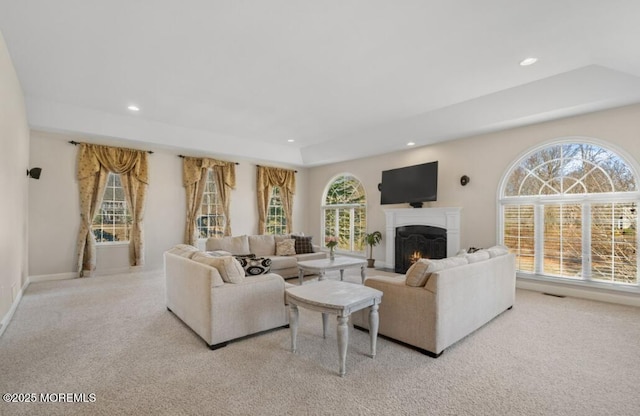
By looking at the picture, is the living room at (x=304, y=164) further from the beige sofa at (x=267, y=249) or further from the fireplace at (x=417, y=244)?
the beige sofa at (x=267, y=249)

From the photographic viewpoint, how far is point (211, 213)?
292 inches

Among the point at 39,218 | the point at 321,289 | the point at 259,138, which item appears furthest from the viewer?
the point at 259,138

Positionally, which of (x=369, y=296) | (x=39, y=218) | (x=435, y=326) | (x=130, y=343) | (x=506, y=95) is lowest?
(x=130, y=343)

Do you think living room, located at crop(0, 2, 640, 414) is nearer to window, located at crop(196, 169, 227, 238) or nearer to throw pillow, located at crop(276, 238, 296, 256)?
window, located at crop(196, 169, 227, 238)

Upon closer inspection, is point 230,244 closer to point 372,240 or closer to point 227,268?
point 227,268

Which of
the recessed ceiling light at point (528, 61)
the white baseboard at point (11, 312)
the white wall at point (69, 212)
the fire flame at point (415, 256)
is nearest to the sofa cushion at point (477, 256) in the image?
the recessed ceiling light at point (528, 61)

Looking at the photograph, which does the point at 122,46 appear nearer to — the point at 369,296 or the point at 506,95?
the point at 369,296

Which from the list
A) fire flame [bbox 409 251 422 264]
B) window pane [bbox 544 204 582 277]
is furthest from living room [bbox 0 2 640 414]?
fire flame [bbox 409 251 422 264]

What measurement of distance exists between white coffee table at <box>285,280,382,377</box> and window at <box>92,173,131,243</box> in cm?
520

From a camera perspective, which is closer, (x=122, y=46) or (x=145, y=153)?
(x=122, y=46)

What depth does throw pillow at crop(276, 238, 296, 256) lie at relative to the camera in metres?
5.85

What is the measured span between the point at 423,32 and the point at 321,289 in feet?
8.65

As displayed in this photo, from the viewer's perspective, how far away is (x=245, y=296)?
2988 millimetres

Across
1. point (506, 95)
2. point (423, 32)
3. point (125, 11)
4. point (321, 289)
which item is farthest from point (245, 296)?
point (506, 95)
